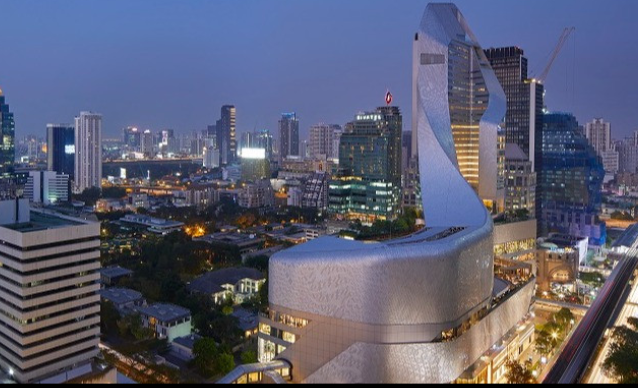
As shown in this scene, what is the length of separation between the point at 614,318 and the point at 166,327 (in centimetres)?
994

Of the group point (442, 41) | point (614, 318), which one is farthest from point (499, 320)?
point (442, 41)

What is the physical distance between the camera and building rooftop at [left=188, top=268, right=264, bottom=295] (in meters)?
16.2

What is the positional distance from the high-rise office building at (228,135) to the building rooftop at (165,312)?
58848 mm

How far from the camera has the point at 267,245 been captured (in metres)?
24.0

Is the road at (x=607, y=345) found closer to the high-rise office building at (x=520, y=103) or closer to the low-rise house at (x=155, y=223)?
the high-rise office building at (x=520, y=103)

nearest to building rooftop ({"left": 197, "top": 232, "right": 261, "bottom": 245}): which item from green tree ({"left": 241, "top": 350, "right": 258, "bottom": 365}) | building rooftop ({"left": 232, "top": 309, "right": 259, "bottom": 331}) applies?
building rooftop ({"left": 232, "top": 309, "right": 259, "bottom": 331})

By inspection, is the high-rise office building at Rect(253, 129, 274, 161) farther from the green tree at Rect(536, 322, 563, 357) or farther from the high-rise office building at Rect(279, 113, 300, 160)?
the green tree at Rect(536, 322, 563, 357)

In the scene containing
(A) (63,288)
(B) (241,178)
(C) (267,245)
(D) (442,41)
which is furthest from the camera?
(B) (241,178)

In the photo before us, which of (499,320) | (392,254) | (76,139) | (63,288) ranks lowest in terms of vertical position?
(499,320)

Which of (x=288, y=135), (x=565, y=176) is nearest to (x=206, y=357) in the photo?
(x=565, y=176)

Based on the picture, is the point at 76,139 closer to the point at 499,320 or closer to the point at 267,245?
the point at 267,245

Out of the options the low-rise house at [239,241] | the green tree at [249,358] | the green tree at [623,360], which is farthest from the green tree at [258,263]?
the green tree at [623,360]

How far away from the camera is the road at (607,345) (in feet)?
32.3

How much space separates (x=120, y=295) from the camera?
14969 millimetres
